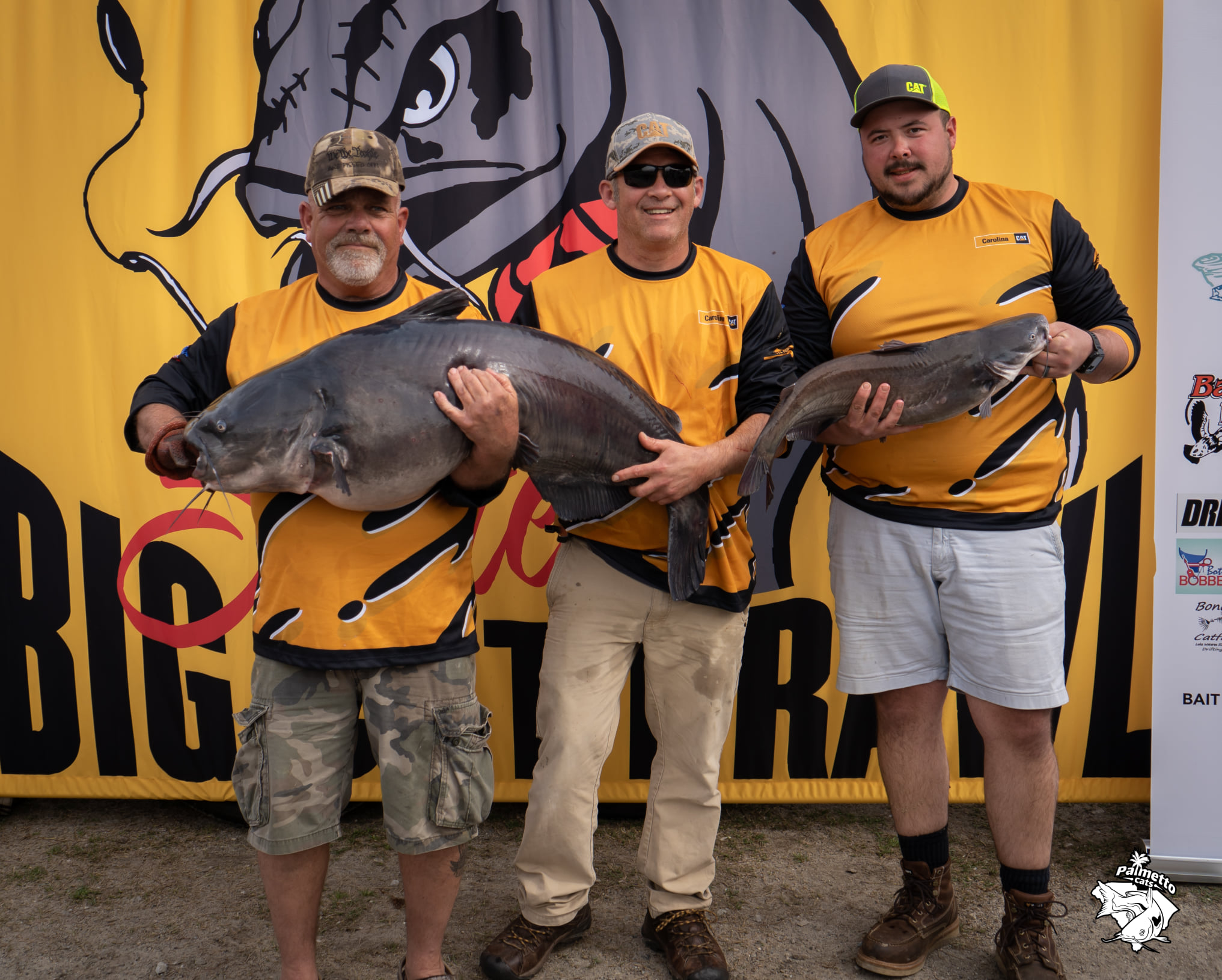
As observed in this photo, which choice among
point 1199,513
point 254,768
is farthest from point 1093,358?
point 254,768

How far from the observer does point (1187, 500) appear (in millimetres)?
3055

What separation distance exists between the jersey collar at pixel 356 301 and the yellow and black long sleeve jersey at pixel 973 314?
1.31 meters

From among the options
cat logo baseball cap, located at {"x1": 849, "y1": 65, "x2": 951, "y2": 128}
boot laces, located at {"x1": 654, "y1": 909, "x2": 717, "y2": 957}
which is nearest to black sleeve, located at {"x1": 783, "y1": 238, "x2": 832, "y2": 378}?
cat logo baseball cap, located at {"x1": 849, "y1": 65, "x2": 951, "y2": 128}

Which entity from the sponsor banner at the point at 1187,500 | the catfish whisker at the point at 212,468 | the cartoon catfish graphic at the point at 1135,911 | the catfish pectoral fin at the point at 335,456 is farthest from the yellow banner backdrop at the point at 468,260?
the catfish whisker at the point at 212,468

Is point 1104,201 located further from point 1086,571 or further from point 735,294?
point 735,294

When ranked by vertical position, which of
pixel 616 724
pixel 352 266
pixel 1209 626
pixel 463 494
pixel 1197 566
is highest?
pixel 352 266

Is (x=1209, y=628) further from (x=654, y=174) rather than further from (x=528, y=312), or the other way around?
(x=528, y=312)

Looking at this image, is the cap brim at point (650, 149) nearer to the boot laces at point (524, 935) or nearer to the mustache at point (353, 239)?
the mustache at point (353, 239)

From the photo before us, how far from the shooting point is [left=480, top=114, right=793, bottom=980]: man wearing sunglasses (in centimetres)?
245

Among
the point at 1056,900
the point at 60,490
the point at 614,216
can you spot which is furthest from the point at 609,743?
the point at 60,490

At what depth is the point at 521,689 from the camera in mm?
3486

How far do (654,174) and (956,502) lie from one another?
1.28m

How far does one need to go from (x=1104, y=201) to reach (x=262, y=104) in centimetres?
333

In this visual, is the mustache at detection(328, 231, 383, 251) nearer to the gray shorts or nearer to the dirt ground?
the gray shorts
